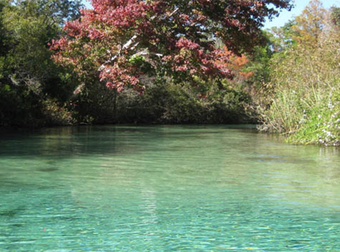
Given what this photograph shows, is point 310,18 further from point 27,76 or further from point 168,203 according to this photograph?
point 168,203

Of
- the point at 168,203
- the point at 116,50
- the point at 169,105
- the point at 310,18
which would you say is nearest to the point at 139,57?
the point at 116,50

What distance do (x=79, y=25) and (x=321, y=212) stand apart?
18886mm

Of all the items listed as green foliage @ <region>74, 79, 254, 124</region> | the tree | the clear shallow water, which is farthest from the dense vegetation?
the tree

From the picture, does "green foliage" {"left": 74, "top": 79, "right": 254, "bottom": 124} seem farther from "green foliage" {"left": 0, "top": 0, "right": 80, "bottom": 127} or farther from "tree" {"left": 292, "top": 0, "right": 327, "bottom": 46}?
"tree" {"left": 292, "top": 0, "right": 327, "bottom": 46}

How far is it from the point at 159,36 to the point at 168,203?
16.6 meters

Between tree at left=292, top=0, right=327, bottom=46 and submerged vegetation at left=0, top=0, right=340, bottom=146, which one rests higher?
tree at left=292, top=0, right=327, bottom=46

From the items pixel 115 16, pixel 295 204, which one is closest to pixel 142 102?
pixel 115 16

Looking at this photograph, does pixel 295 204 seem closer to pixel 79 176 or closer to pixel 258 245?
pixel 258 245

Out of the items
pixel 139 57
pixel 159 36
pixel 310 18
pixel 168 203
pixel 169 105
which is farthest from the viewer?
pixel 310 18

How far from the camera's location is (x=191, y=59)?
70.7ft

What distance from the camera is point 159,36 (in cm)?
2228

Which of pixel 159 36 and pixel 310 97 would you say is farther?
pixel 159 36

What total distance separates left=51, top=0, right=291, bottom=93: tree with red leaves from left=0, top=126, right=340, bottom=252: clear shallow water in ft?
33.3

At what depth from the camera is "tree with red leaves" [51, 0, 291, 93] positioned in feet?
69.9
